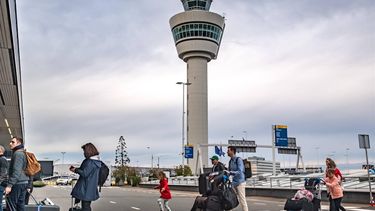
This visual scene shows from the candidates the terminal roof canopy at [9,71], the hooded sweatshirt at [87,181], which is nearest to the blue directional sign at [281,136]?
the terminal roof canopy at [9,71]

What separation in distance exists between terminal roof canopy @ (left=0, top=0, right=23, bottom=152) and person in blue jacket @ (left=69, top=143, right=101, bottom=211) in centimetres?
540

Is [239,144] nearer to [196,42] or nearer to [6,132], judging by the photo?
[6,132]

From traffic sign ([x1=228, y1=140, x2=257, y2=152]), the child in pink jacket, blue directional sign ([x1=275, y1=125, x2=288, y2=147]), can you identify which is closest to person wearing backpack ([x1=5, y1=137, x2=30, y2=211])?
the child in pink jacket

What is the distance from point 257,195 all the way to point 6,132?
86.6 feet

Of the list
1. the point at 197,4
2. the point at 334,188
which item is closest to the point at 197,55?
the point at 197,4

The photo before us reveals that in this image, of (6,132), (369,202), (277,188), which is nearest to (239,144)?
(6,132)

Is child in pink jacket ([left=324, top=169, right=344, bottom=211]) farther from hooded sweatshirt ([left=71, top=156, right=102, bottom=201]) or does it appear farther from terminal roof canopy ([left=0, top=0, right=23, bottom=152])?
terminal roof canopy ([left=0, top=0, right=23, bottom=152])

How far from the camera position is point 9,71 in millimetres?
19500

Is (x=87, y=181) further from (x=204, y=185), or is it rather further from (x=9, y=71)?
(x=9, y=71)

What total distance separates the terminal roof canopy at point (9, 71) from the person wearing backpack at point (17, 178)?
488cm

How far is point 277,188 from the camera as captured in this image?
27125 millimetres

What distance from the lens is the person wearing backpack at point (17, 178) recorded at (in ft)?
26.8

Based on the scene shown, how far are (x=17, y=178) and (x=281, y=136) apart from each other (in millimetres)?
42299

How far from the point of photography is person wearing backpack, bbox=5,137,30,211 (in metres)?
8.17
